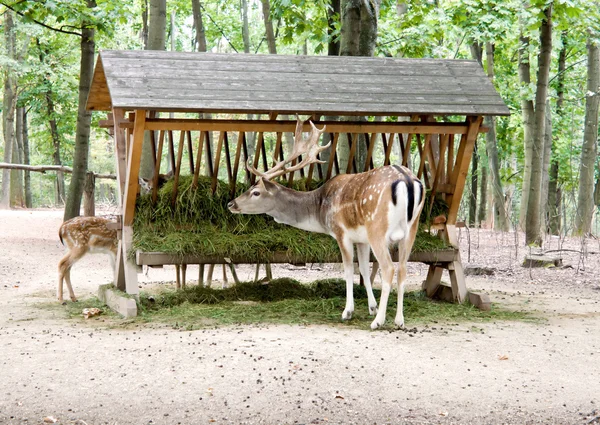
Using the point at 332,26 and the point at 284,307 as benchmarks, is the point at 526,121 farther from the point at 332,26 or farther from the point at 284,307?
the point at 284,307

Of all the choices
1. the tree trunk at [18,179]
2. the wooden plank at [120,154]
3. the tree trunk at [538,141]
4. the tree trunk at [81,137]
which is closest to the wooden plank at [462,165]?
the wooden plank at [120,154]

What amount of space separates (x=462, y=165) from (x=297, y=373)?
4197 mm

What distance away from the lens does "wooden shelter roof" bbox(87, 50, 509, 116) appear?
7.91 metres

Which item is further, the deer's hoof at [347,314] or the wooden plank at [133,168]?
the wooden plank at [133,168]

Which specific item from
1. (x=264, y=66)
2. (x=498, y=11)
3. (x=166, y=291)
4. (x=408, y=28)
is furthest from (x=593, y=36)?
(x=166, y=291)

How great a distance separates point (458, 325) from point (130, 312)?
3214 millimetres

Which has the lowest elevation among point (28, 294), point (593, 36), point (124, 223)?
point (28, 294)

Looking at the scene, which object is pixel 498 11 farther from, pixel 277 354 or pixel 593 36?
pixel 277 354

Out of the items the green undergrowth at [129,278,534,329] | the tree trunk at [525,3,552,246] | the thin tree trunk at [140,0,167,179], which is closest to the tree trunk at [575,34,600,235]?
the tree trunk at [525,3,552,246]

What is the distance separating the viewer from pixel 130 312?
777 centimetres

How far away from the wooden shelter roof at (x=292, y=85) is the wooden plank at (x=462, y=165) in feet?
0.88

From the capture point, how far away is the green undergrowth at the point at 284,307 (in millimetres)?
7559

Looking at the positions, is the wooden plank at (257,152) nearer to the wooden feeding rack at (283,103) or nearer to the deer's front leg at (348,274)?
the wooden feeding rack at (283,103)

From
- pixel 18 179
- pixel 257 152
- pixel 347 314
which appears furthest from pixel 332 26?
pixel 18 179
